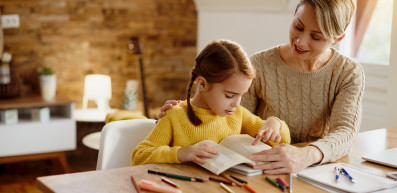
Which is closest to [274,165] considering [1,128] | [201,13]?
[1,128]

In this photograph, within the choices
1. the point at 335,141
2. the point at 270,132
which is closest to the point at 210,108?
the point at 270,132

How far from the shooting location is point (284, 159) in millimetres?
1443

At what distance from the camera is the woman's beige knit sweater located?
6.41 ft

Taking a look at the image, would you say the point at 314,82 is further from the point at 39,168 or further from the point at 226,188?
the point at 39,168

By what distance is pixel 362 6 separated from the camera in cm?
345

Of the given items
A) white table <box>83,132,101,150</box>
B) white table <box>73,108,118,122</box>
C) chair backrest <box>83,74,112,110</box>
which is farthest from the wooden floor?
white table <box>83,132,101,150</box>

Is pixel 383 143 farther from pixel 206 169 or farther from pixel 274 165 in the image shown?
pixel 206 169

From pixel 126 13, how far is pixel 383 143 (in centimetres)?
285

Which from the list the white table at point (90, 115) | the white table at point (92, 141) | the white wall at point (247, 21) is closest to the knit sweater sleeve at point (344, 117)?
the white wall at point (247, 21)

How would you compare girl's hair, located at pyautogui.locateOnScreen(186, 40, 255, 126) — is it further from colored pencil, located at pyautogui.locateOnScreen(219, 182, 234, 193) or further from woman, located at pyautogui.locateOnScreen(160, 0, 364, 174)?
colored pencil, located at pyautogui.locateOnScreen(219, 182, 234, 193)

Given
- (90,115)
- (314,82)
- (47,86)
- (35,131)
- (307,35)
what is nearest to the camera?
(307,35)

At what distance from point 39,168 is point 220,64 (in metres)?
2.83

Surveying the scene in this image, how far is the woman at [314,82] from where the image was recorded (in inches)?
69.8

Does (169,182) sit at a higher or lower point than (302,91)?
lower
